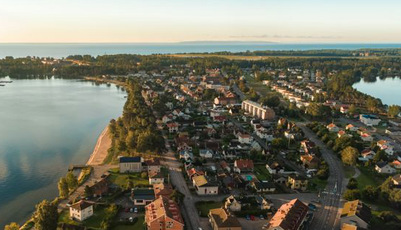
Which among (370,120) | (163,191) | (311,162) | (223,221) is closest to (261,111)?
(370,120)

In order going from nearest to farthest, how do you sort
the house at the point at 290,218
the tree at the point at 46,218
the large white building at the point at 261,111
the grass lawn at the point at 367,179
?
the tree at the point at 46,218 < the house at the point at 290,218 < the grass lawn at the point at 367,179 < the large white building at the point at 261,111

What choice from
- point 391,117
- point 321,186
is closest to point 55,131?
point 321,186

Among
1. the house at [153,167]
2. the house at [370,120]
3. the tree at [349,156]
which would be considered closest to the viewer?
the house at [153,167]

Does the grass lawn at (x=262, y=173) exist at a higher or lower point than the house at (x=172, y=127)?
lower

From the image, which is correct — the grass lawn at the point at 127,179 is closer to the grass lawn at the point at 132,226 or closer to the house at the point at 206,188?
the house at the point at 206,188

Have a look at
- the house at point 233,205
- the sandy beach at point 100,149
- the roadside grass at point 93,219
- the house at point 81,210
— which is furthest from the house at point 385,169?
the sandy beach at point 100,149

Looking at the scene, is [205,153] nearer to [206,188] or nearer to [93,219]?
[206,188]
